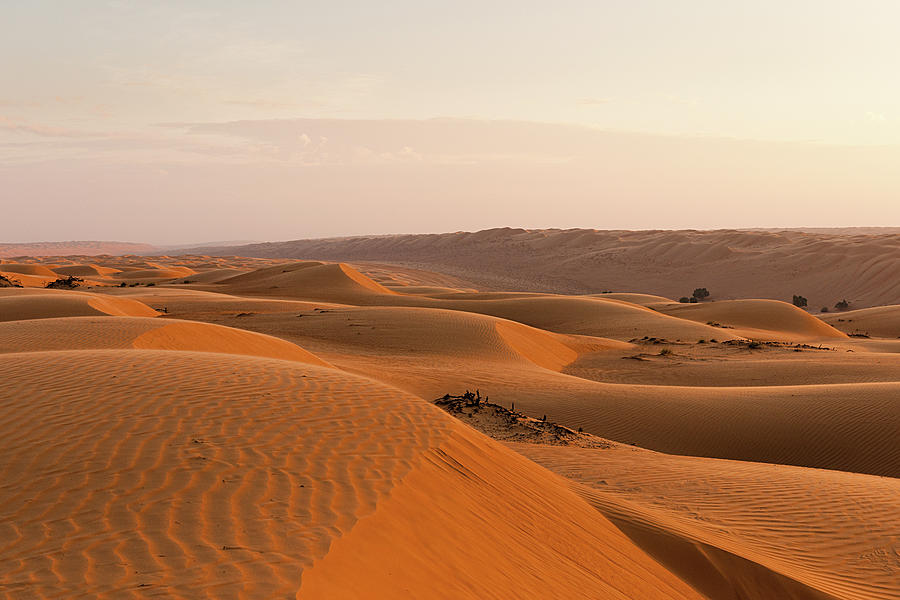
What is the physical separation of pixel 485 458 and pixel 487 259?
3868 inches

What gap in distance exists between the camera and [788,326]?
37.9 metres

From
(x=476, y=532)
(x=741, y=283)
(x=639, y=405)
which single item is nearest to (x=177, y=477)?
(x=476, y=532)

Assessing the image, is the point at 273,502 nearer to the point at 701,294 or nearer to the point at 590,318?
the point at 590,318

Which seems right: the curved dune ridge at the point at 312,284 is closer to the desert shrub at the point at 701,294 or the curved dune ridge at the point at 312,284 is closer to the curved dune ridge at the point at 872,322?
the curved dune ridge at the point at 872,322

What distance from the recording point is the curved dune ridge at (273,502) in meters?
3.65

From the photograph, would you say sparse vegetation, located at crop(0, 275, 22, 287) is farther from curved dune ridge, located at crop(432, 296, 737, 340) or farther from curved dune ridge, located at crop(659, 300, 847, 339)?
curved dune ridge, located at crop(659, 300, 847, 339)

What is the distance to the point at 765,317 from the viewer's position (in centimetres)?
3925

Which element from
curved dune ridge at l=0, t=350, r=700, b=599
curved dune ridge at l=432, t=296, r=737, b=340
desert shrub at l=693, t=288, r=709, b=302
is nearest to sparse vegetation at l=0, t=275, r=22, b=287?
curved dune ridge at l=432, t=296, r=737, b=340

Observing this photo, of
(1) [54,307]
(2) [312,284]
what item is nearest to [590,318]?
(2) [312,284]

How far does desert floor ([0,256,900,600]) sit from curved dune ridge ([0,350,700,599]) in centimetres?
2

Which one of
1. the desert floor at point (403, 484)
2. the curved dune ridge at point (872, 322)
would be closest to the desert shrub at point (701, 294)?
the curved dune ridge at point (872, 322)

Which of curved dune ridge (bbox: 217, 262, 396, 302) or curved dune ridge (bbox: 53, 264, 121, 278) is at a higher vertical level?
curved dune ridge (bbox: 217, 262, 396, 302)

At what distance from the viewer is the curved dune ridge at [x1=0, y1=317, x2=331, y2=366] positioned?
14.3m

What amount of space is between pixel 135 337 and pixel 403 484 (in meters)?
11.8
